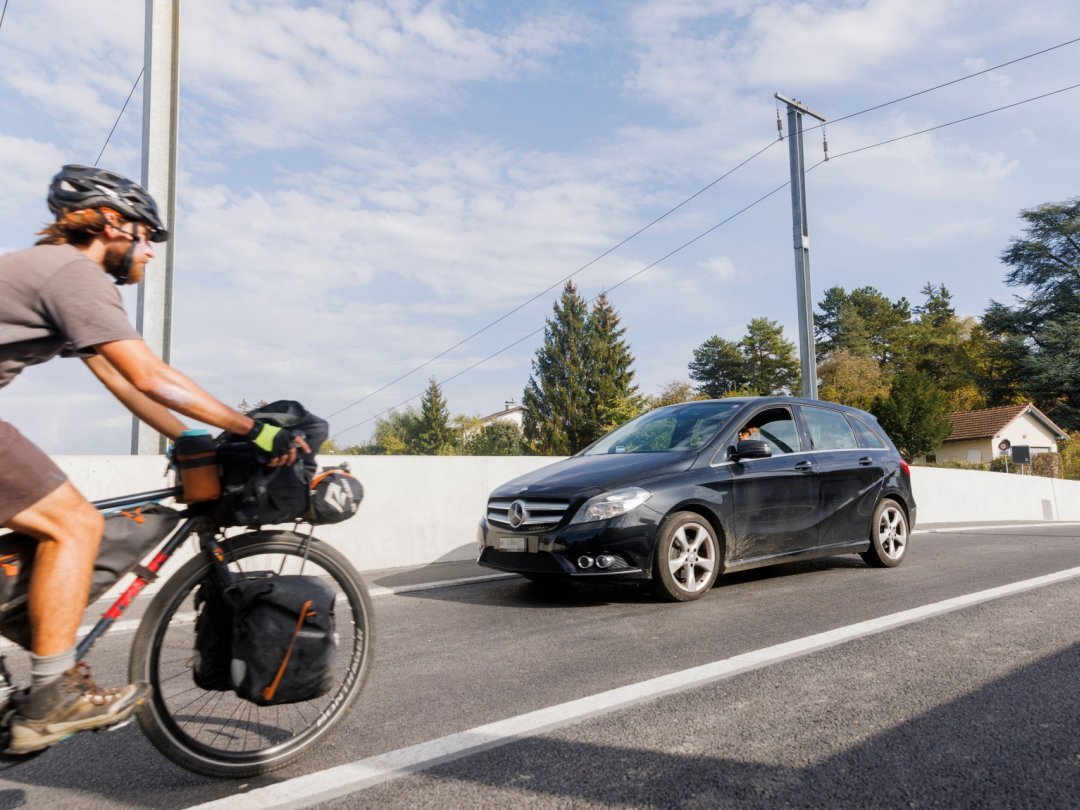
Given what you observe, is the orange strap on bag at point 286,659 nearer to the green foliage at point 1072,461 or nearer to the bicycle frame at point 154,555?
the bicycle frame at point 154,555

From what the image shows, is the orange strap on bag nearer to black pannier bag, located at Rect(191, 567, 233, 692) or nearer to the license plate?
black pannier bag, located at Rect(191, 567, 233, 692)

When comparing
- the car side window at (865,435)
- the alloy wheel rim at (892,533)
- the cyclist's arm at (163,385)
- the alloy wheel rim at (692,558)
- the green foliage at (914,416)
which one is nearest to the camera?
the cyclist's arm at (163,385)

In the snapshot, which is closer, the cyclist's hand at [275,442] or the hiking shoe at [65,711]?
the hiking shoe at [65,711]

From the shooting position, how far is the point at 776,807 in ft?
7.95

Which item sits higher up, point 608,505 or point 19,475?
point 19,475

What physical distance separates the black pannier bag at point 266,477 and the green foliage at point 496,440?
80.4 meters

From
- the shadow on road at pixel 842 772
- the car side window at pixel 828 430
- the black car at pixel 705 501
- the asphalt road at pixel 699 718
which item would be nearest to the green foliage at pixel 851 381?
the car side window at pixel 828 430

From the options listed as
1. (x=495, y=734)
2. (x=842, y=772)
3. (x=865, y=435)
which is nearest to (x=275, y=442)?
(x=495, y=734)

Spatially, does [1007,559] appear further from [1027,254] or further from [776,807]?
[1027,254]

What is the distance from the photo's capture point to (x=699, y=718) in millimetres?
3240

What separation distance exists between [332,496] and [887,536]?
6.60 m

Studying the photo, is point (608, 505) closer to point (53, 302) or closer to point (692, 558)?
point (692, 558)

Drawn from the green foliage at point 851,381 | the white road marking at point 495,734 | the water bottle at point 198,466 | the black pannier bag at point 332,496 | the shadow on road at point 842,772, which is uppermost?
the green foliage at point 851,381

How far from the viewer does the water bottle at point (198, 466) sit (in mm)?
2648
